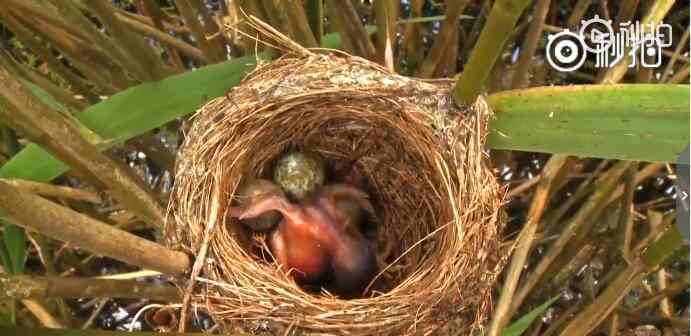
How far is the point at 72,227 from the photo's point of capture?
0.51m

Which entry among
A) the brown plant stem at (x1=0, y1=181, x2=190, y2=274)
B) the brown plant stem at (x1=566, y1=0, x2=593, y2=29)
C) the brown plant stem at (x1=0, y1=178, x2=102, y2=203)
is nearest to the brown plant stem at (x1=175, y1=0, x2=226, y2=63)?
the brown plant stem at (x1=0, y1=178, x2=102, y2=203)

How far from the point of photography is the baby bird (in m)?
1.00

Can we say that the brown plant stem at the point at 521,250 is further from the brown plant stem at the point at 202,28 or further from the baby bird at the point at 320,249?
the brown plant stem at the point at 202,28

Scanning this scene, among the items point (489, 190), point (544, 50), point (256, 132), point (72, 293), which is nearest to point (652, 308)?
point (544, 50)

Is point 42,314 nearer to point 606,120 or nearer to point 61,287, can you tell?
point 61,287

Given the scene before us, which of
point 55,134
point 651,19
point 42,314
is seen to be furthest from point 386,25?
point 42,314

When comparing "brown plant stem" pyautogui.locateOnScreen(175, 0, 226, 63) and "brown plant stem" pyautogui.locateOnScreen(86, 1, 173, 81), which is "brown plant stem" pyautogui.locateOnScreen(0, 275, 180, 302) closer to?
"brown plant stem" pyautogui.locateOnScreen(86, 1, 173, 81)

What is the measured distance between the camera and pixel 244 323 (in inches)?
29.6

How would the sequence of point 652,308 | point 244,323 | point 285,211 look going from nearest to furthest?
1. point 244,323
2. point 285,211
3. point 652,308

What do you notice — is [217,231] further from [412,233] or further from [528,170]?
[528,170]

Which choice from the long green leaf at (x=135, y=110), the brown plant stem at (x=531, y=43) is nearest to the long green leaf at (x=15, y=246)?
the long green leaf at (x=135, y=110)

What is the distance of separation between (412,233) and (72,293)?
20.0 inches

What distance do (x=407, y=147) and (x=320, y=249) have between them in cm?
18

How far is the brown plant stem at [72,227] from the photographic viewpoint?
0.47 metres
